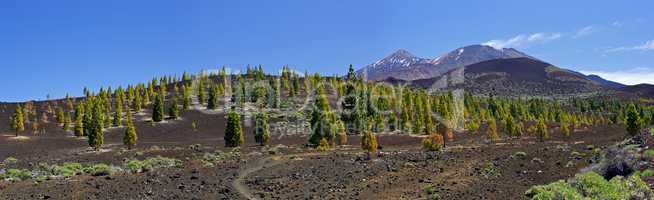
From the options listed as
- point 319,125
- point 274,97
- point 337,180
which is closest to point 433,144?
point 319,125

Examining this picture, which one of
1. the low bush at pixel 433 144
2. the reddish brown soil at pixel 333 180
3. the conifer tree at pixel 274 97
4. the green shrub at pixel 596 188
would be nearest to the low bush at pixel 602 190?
the green shrub at pixel 596 188

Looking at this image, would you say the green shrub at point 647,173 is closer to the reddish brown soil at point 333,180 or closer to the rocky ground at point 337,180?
the reddish brown soil at point 333,180

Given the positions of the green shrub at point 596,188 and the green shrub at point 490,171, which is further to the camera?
the green shrub at point 490,171

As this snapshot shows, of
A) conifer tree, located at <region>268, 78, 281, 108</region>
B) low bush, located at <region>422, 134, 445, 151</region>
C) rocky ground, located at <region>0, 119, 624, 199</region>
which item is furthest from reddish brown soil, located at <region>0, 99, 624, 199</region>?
conifer tree, located at <region>268, 78, 281, 108</region>

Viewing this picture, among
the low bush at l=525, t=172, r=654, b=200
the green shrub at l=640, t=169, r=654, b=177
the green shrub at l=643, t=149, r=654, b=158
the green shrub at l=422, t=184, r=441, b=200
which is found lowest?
the green shrub at l=422, t=184, r=441, b=200

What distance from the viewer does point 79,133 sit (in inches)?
3868

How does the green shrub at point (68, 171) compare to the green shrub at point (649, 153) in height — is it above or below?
below

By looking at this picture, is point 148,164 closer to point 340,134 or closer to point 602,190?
point 602,190

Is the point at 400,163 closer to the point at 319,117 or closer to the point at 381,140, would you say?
the point at 319,117

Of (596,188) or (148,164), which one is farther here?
(148,164)

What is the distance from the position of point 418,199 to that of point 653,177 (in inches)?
416

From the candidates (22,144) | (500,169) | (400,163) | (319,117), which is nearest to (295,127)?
(319,117)

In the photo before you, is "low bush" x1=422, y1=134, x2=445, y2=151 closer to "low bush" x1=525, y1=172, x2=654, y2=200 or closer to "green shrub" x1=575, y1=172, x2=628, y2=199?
"green shrub" x1=575, y1=172, x2=628, y2=199

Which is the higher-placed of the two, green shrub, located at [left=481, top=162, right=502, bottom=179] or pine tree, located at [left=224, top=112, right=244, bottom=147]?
pine tree, located at [left=224, top=112, right=244, bottom=147]
